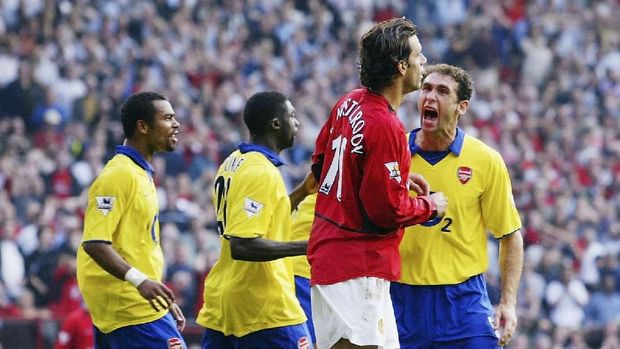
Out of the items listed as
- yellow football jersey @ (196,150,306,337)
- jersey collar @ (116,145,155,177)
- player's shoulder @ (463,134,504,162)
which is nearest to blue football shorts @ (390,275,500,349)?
player's shoulder @ (463,134,504,162)

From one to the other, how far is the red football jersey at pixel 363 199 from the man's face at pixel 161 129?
232cm

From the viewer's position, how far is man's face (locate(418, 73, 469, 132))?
857 cm

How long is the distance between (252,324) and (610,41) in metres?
18.5

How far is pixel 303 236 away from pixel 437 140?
73.0 inches

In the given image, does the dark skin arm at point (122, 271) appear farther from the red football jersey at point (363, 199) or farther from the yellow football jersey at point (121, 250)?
the red football jersey at point (363, 199)

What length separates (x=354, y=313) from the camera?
750 centimetres

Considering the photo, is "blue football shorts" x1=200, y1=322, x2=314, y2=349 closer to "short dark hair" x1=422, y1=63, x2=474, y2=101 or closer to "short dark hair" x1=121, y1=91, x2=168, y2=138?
"short dark hair" x1=121, y1=91, x2=168, y2=138

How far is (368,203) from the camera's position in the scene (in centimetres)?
749

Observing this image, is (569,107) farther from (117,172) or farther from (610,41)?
(117,172)

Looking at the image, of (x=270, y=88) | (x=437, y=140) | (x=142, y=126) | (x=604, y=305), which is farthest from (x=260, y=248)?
(x=270, y=88)

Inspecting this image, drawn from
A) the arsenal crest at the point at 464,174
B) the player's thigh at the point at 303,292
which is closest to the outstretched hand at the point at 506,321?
the arsenal crest at the point at 464,174

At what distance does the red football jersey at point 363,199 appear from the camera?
7.48 m

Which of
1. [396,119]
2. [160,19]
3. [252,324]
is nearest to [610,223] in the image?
[160,19]

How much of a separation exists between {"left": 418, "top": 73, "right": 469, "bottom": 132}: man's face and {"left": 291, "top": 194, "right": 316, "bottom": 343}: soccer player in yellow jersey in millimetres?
1725
